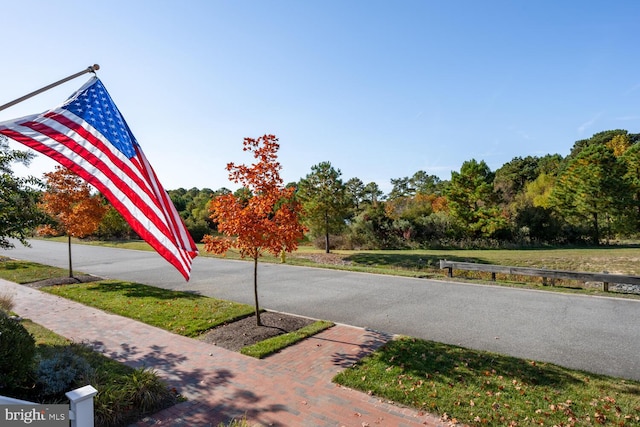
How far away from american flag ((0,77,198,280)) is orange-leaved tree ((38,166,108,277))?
11.0m

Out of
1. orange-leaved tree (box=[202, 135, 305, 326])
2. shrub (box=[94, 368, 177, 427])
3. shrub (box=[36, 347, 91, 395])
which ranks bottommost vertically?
shrub (box=[94, 368, 177, 427])

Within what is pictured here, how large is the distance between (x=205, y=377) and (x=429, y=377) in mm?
3663

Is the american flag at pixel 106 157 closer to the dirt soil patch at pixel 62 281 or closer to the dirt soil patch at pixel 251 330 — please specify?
the dirt soil patch at pixel 251 330

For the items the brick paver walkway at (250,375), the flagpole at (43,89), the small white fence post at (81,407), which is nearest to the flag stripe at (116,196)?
the flagpole at (43,89)

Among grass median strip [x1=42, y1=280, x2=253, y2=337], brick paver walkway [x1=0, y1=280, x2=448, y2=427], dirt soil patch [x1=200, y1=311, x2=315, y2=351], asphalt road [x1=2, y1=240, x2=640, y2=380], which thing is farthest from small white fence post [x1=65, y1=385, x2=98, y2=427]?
asphalt road [x1=2, y1=240, x2=640, y2=380]

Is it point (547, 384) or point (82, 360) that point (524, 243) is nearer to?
point (547, 384)

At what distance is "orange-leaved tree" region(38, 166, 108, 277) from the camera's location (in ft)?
45.8

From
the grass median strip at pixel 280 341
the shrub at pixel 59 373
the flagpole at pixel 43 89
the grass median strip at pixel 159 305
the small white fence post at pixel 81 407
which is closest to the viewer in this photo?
the small white fence post at pixel 81 407

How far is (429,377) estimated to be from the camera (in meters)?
5.75

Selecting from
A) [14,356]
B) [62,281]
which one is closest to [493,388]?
[14,356]

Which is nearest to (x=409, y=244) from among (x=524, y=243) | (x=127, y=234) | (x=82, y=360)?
(x=524, y=243)

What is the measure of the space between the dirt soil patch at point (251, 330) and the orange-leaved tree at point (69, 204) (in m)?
9.20

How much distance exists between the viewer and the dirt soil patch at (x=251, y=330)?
763 centimetres

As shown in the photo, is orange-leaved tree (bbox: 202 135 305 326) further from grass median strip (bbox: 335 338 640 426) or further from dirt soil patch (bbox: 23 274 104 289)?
dirt soil patch (bbox: 23 274 104 289)
